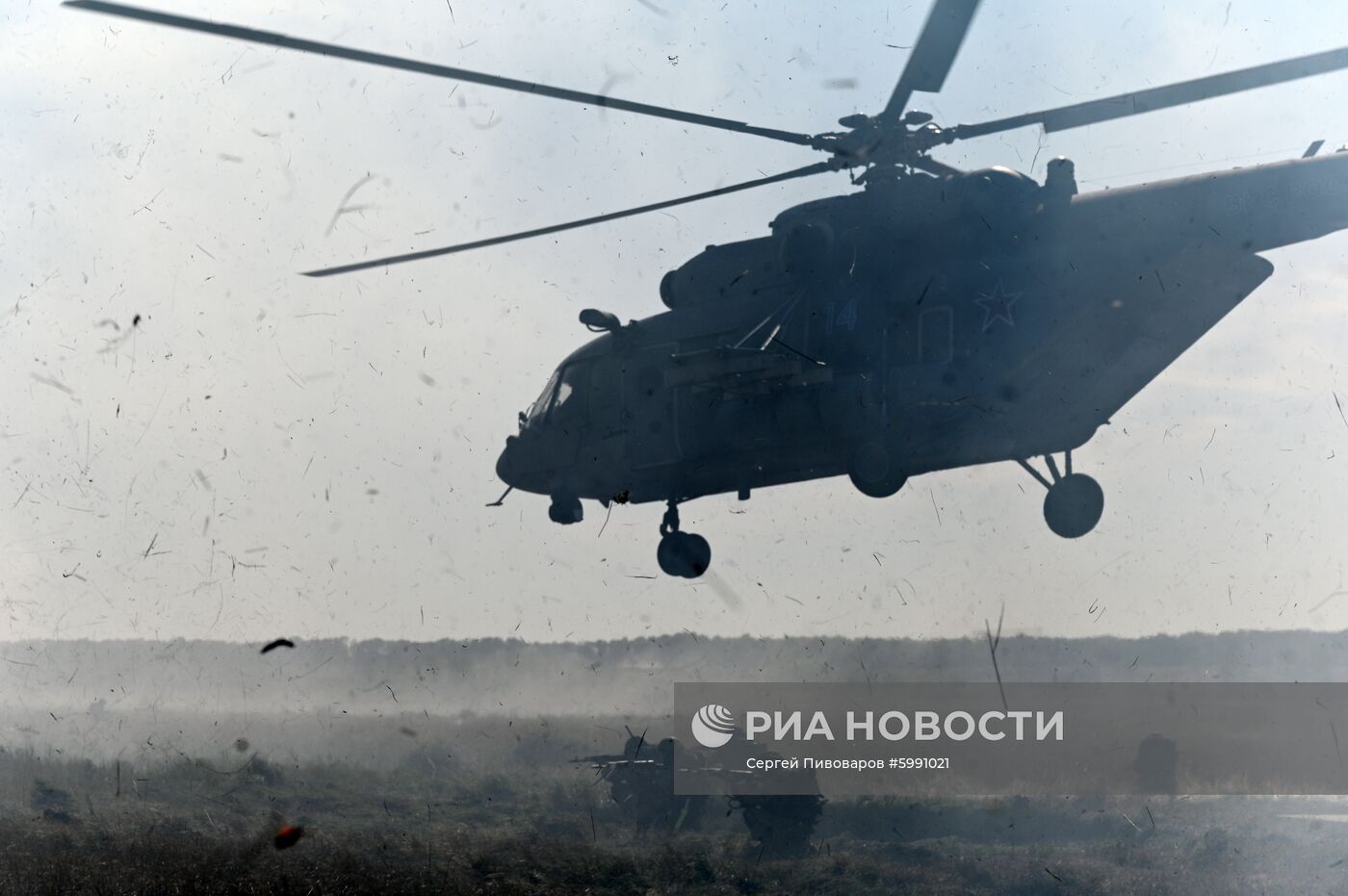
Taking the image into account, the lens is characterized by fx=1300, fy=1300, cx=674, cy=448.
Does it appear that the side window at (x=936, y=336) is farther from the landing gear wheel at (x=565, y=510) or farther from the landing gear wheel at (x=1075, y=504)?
the landing gear wheel at (x=565, y=510)

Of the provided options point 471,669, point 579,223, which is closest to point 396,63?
point 579,223

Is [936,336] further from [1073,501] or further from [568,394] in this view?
[568,394]

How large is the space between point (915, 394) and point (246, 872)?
25.1ft

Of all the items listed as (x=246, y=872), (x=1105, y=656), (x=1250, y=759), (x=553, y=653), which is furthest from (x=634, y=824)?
(x=1250, y=759)

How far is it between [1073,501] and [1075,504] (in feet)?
0.10

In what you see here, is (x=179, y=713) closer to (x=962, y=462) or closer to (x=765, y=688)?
(x=765, y=688)

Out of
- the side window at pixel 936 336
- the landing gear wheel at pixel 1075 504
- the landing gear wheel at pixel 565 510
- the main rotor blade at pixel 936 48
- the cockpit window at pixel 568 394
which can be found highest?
the main rotor blade at pixel 936 48

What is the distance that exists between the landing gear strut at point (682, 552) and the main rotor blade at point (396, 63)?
4.04 m

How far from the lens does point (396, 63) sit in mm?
9773

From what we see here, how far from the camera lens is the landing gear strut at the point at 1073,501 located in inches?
431

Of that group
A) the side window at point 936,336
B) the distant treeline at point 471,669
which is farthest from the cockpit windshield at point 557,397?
the side window at point 936,336

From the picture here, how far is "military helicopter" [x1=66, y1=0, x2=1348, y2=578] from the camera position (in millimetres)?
10102

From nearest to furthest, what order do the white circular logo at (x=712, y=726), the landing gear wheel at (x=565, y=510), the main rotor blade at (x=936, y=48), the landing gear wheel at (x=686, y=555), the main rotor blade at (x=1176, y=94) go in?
the main rotor blade at (x=1176, y=94) < the main rotor blade at (x=936, y=48) < the landing gear wheel at (x=686, y=555) < the landing gear wheel at (x=565, y=510) < the white circular logo at (x=712, y=726)

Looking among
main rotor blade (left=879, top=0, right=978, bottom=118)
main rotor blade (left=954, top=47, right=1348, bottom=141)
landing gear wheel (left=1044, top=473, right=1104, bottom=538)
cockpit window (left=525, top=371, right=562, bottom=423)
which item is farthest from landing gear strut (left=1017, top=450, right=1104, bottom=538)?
cockpit window (left=525, top=371, right=562, bottom=423)
